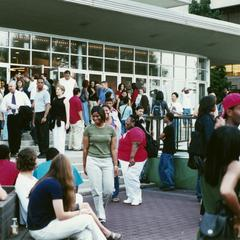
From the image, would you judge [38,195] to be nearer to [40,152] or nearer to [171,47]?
[40,152]

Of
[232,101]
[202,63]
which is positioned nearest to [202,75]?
[202,63]

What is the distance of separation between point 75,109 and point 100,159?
644 centimetres

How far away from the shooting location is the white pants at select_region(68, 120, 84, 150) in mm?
14609

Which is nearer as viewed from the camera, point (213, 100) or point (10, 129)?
point (213, 100)

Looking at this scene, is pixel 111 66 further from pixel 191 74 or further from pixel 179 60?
pixel 191 74

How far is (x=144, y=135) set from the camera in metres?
10.6

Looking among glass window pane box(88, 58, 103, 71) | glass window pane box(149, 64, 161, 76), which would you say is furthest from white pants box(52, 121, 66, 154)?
glass window pane box(149, 64, 161, 76)

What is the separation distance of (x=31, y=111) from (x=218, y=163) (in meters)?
10.1

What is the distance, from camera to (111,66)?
2675cm

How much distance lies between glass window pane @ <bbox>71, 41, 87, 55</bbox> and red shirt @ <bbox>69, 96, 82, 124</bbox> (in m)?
10.4

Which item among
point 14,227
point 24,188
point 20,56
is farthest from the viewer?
point 20,56

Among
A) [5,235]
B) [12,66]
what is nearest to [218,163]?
[5,235]

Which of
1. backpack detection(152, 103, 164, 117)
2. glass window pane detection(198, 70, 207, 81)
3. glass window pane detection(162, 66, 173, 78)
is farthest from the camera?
glass window pane detection(198, 70, 207, 81)

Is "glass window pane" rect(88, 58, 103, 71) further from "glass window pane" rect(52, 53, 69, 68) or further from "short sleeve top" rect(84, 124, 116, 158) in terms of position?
"short sleeve top" rect(84, 124, 116, 158)
